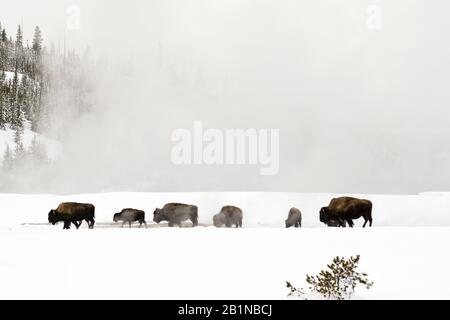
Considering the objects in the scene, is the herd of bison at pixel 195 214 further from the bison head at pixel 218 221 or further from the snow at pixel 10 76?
the snow at pixel 10 76

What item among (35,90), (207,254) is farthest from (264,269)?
Result: (35,90)

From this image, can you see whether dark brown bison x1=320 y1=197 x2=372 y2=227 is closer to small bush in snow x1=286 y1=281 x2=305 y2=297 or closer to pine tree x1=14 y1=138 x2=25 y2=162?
small bush in snow x1=286 y1=281 x2=305 y2=297

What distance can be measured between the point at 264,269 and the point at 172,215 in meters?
14.0

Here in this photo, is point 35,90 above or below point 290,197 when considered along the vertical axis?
above

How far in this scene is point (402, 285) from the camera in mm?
10094

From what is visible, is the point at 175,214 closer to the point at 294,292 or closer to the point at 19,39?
the point at 294,292

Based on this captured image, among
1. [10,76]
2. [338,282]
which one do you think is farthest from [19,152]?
[338,282]

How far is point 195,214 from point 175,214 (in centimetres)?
106

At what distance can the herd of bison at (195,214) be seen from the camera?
1878cm

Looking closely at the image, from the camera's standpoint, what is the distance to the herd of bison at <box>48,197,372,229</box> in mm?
18781

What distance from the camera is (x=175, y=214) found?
24.6m

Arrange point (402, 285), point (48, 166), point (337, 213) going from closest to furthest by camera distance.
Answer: point (402, 285), point (337, 213), point (48, 166)

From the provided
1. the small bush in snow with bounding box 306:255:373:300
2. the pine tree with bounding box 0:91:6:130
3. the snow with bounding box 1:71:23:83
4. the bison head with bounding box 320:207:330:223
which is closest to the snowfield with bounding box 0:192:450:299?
the small bush in snow with bounding box 306:255:373:300
